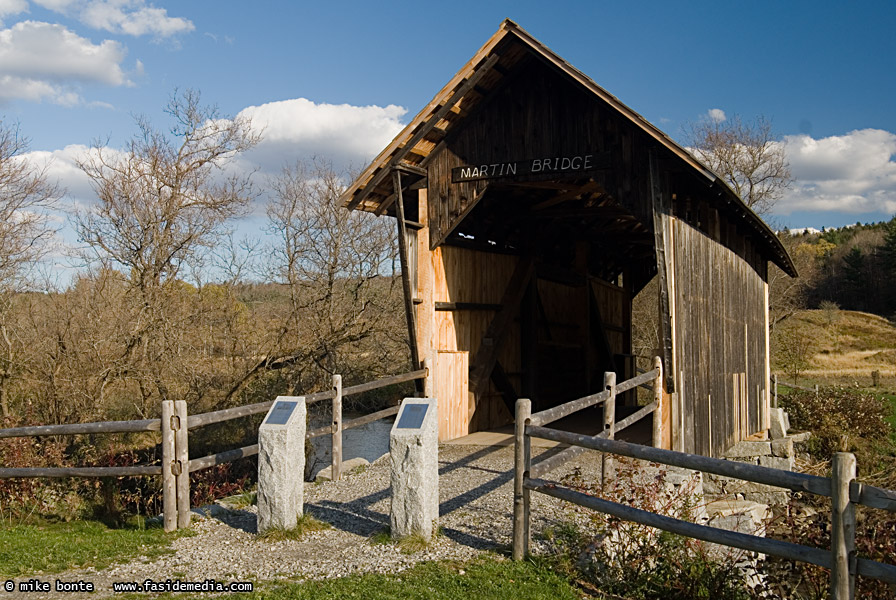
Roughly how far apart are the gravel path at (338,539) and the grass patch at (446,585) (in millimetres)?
238

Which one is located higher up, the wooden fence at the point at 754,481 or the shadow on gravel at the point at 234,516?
the wooden fence at the point at 754,481

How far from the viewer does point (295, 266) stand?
64.8 feet

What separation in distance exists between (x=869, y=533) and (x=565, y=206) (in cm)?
890

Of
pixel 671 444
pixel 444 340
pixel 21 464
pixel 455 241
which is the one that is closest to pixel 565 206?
pixel 455 241

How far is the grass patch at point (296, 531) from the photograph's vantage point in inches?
244

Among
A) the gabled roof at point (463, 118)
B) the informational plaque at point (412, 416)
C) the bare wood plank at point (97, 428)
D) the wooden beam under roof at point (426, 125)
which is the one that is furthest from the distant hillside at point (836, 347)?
the bare wood plank at point (97, 428)

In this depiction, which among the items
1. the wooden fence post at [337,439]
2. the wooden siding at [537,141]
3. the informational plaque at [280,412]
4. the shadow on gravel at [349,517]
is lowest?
the shadow on gravel at [349,517]

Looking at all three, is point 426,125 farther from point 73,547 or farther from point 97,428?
point 73,547

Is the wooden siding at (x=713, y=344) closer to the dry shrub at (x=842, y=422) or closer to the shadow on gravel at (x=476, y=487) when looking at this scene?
the shadow on gravel at (x=476, y=487)

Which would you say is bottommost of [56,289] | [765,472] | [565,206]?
[765,472]

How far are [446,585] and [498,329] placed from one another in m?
7.31

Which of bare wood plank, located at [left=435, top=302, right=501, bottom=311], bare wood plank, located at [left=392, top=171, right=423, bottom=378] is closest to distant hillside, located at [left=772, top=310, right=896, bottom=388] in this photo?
bare wood plank, located at [left=435, top=302, right=501, bottom=311]

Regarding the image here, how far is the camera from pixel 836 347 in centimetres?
4547

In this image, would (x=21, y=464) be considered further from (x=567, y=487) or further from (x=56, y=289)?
(x=567, y=487)
